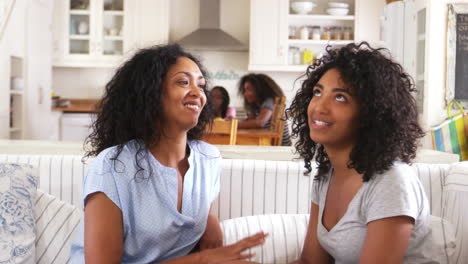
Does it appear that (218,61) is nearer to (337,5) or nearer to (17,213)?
(337,5)

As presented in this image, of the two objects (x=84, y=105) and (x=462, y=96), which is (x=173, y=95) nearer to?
(x=462, y=96)

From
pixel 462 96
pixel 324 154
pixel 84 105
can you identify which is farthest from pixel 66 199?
pixel 84 105

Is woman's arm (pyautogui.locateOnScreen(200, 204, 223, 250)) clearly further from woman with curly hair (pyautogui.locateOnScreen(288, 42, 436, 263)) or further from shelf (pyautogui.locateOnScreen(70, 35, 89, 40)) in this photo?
shelf (pyautogui.locateOnScreen(70, 35, 89, 40))

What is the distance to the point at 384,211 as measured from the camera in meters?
1.13

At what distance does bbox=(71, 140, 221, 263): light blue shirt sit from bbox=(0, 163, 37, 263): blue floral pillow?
1.03 ft

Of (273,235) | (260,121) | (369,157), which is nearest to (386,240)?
(369,157)

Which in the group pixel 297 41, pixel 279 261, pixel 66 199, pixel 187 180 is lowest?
pixel 279 261

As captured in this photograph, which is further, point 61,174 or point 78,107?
point 78,107

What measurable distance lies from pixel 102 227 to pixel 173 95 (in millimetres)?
387

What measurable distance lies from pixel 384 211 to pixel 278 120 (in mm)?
3112

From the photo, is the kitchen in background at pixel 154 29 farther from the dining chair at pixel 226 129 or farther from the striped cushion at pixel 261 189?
the striped cushion at pixel 261 189

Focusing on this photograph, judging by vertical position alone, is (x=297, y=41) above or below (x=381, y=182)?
above

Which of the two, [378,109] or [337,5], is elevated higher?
[337,5]

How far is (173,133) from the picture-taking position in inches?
59.4
